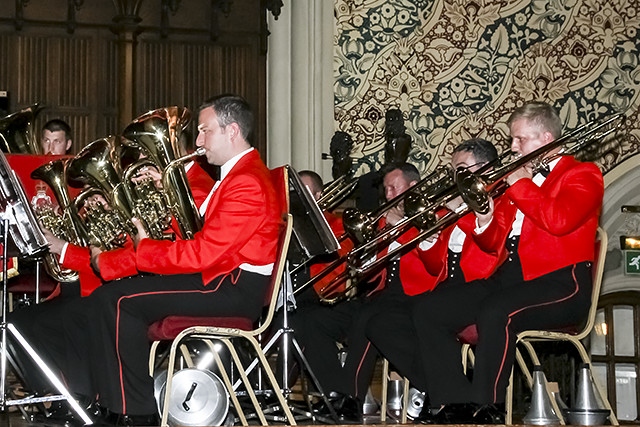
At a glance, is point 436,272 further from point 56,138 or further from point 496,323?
point 56,138

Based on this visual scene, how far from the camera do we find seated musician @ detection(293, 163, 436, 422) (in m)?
5.22

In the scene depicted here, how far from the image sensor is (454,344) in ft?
15.1

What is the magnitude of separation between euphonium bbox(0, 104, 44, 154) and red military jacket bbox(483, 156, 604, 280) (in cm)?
271

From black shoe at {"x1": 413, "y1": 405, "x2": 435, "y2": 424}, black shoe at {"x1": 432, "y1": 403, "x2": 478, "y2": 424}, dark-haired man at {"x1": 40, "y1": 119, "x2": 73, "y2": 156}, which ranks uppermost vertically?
dark-haired man at {"x1": 40, "y1": 119, "x2": 73, "y2": 156}

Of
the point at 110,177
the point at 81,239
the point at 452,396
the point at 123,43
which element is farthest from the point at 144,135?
the point at 123,43

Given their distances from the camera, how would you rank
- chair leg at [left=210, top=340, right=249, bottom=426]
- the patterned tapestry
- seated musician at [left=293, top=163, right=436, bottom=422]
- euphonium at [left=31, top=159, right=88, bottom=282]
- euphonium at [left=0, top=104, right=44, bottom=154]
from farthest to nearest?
the patterned tapestry
euphonium at [left=0, top=104, right=44, bottom=154]
seated musician at [left=293, top=163, right=436, bottom=422]
euphonium at [left=31, top=159, right=88, bottom=282]
chair leg at [left=210, top=340, right=249, bottom=426]

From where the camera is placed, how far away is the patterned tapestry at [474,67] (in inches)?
309

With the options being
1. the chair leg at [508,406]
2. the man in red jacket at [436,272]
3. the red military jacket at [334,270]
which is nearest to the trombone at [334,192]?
the red military jacket at [334,270]

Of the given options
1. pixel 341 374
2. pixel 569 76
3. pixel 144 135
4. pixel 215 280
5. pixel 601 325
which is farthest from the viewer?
pixel 601 325

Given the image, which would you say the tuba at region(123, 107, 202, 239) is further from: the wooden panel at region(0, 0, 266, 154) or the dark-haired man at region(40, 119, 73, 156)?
the wooden panel at region(0, 0, 266, 154)

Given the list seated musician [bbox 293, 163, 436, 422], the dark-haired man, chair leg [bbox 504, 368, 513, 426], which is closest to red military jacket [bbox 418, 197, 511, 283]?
seated musician [bbox 293, 163, 436, 422]

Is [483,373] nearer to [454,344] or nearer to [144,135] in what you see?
[454,344]

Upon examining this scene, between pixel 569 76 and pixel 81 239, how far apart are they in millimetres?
4488

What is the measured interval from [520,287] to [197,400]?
1319 mm
